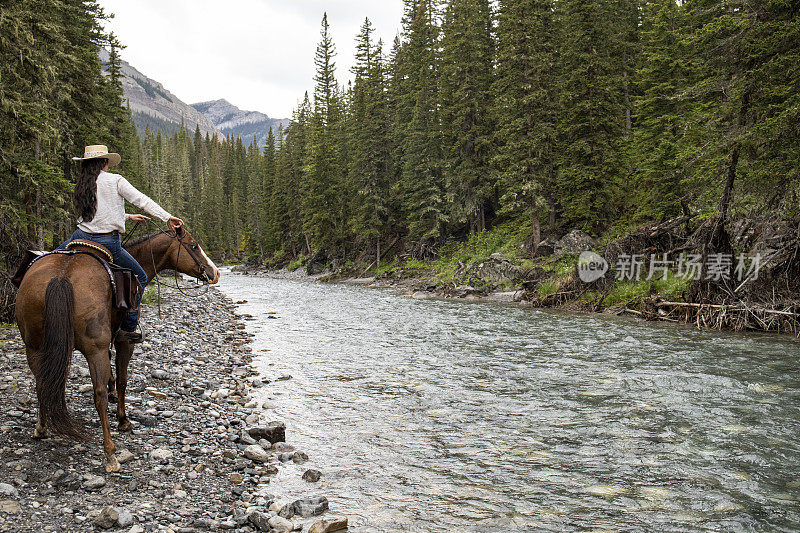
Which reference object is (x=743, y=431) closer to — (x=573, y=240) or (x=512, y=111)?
(x=573, y=240)

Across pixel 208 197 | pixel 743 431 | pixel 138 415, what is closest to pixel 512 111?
pixel 743 431

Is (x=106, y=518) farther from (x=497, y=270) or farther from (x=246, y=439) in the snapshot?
(x=497, y=270)

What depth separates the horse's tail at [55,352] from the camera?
4.77 m

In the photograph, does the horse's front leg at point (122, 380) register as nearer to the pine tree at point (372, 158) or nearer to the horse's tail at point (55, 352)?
the horse's tail at point (55, 352)

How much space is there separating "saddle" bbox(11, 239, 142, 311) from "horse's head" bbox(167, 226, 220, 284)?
0.90m

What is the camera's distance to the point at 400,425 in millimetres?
7359

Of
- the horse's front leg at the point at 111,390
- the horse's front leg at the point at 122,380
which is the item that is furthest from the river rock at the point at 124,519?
the horse's front leg at the point at 111,390

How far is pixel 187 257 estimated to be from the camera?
675 centimetres

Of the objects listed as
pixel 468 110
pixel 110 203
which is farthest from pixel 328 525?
pixel 468 110

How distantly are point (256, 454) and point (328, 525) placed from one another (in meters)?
2.05

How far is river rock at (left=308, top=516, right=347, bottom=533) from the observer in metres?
4.34

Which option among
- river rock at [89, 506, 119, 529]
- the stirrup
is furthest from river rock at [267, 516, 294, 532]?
the stirrup

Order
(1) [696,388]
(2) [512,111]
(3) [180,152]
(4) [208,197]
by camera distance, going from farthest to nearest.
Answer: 1. (3) [180,152]
2. (4) [208,197]
3. (2) [512,111]
4. (1) [696,388]

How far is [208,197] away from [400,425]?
99.5 m
